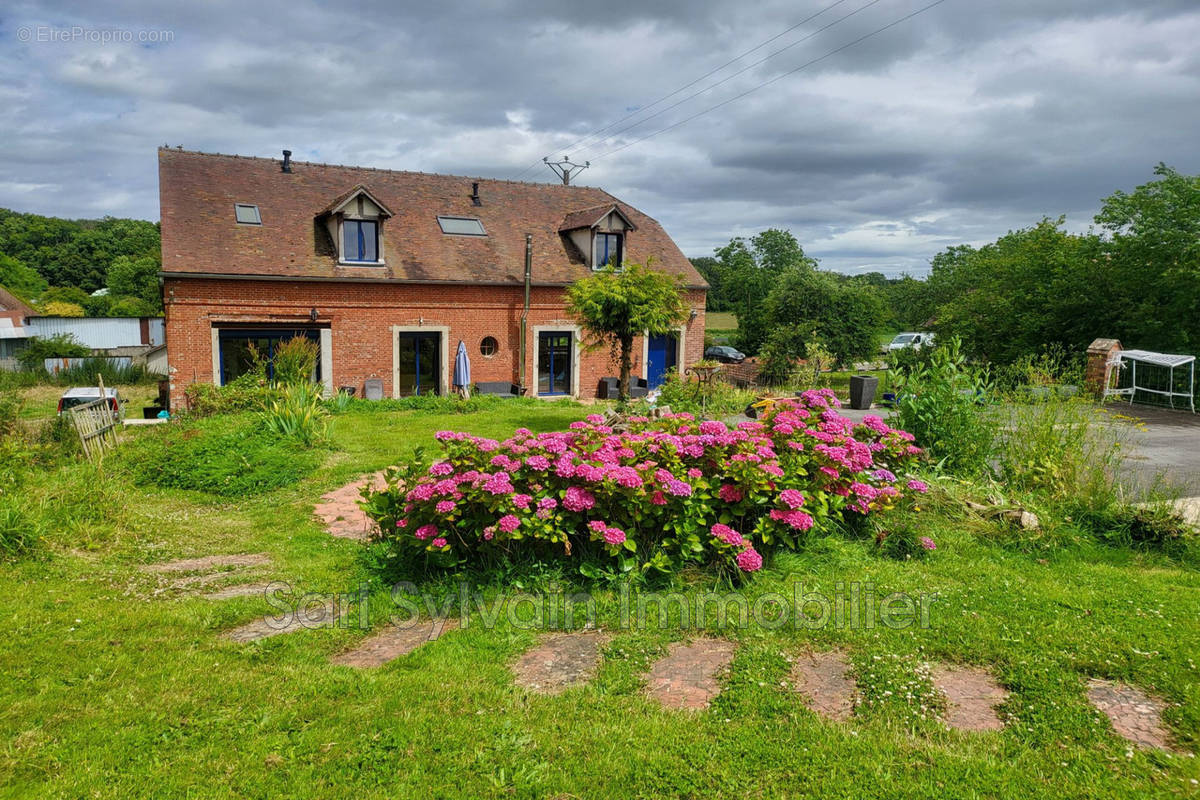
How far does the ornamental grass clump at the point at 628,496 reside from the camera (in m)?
5.17

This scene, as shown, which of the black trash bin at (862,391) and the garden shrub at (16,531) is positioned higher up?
the black trash bin at (862,391)

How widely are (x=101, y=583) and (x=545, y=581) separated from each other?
371 cm

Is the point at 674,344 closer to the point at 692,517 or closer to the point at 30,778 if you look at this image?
the point at 692,517

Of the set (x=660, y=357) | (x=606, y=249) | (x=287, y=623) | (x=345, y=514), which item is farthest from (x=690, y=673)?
(x=660, y=357)

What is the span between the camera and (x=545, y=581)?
17.5 ft

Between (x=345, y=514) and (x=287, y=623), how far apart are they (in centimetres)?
344

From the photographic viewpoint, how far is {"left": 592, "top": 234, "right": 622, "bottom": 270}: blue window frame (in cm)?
2216

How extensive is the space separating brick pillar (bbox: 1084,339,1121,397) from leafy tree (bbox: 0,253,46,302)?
→ 73.4 meters

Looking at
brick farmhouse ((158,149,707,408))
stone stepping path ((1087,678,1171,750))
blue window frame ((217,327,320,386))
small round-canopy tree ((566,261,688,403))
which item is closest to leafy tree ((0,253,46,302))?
brick farmhouse ((158,149,707,408))

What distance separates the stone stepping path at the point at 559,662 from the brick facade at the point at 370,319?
16222mm

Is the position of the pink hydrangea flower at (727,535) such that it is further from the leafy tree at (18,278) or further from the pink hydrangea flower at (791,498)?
the leafy tree at (18,278)

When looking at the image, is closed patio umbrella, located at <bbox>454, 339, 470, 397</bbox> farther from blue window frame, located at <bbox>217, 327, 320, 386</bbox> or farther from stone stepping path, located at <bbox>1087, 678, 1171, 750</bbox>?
stone stepping path, located at <bbox>1087, 678, 1171, 750</bbox>

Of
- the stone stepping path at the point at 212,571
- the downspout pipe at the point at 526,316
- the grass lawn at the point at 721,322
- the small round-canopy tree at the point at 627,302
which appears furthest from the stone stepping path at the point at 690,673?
the grass lawn at the point at 721,322

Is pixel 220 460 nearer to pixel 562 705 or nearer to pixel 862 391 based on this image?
pixel 562 705
